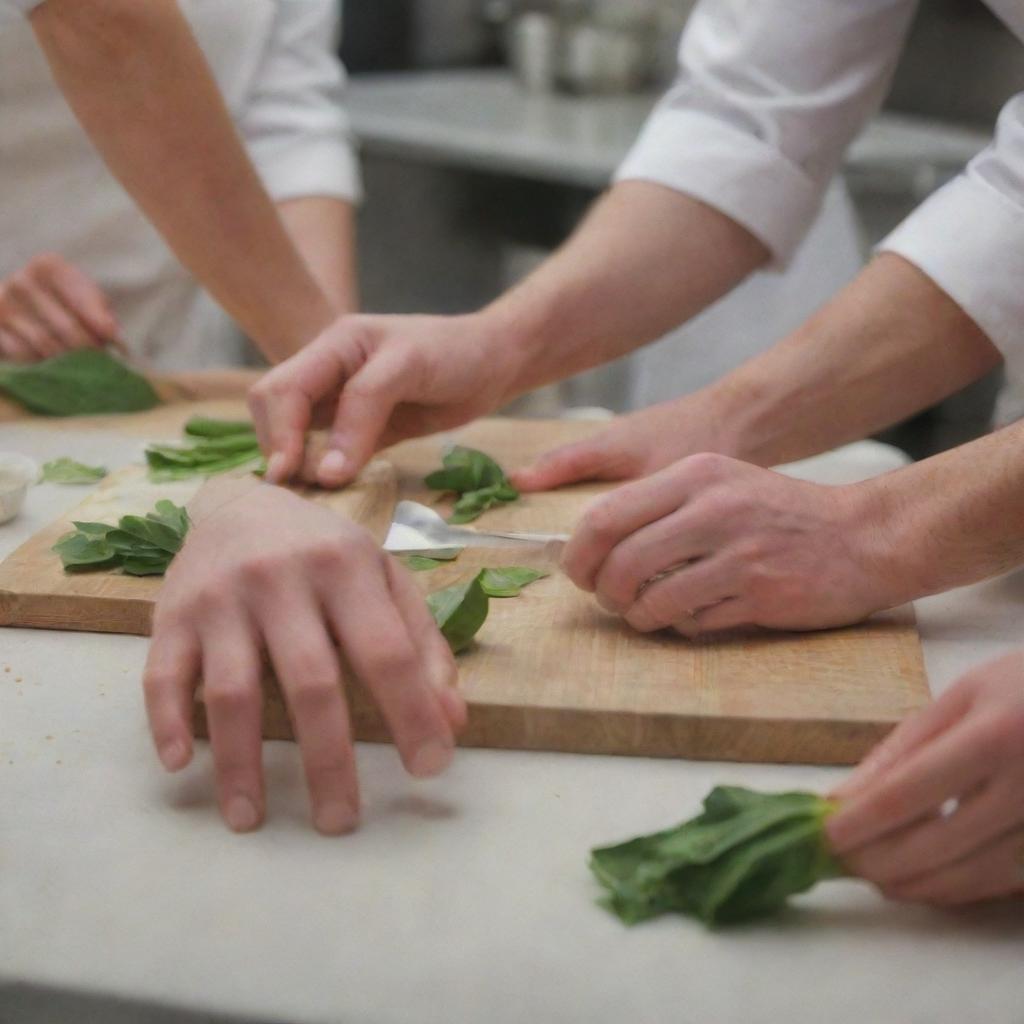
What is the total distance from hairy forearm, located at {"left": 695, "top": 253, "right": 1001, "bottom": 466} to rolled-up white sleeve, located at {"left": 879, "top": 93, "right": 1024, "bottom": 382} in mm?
35

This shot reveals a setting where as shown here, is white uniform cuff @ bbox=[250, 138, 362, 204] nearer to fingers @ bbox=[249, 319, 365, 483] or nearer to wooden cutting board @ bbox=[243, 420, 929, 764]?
fingers @ bbox=[249, 319, 365, 483]

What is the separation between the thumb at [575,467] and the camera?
48.8 inches

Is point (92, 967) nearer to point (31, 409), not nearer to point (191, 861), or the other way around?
point (191, 861)

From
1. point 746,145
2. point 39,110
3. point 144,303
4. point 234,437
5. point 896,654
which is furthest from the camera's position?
point 144,303

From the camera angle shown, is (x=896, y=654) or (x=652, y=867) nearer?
(x=652, y=867)

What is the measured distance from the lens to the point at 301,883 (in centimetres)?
68

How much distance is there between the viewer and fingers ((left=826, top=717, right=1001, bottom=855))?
636 millimetres

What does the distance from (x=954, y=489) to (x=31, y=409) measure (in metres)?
1.01

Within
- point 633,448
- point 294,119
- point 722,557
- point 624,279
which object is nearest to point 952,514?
point 722,557

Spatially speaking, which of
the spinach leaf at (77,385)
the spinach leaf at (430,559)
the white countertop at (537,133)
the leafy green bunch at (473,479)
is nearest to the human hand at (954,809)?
the spinach leaf at (430,559)

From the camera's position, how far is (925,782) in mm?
636

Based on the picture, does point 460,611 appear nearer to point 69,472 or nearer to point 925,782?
point 925,782

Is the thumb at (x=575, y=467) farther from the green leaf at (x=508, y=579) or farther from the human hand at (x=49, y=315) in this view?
the human hand at (x=49, y=315)

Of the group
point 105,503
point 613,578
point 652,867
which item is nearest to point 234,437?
point 105,503
